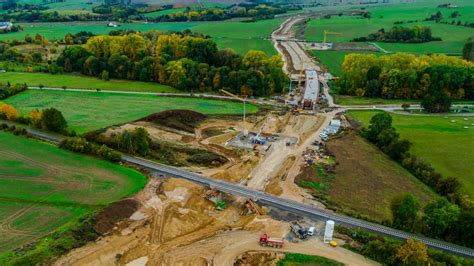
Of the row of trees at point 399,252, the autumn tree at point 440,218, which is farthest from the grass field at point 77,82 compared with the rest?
the autumn tree at point 440,218

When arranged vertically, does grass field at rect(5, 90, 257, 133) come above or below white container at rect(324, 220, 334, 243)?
above

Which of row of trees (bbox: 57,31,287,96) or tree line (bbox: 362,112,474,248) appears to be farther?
row of trees (bbox: 57,31,287,96)

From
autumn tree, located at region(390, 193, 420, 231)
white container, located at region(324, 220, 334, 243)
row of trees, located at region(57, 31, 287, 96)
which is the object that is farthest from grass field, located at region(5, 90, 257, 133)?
autumn tree, located at region(390, 193, 420, 231)

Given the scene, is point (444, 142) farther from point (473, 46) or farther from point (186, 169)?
point (473, 46)

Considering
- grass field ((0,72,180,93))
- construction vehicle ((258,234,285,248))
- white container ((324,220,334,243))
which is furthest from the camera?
grass field ((0,72,180,93))

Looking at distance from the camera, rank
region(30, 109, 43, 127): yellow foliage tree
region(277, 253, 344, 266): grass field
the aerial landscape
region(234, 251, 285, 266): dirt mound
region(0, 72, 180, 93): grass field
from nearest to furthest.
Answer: region(277, 253, 344, 266): grass field
region(234, 251, 285, 266): dirt mound
the aerial landscape
region(30, 109, 43, 127): yellow foliage tree
region(0, 72, 180, 93): grass field

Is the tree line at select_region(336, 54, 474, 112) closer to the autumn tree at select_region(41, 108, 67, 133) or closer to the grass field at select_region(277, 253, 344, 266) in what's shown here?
the grass field at select_region(277, 253, 344, 266)
